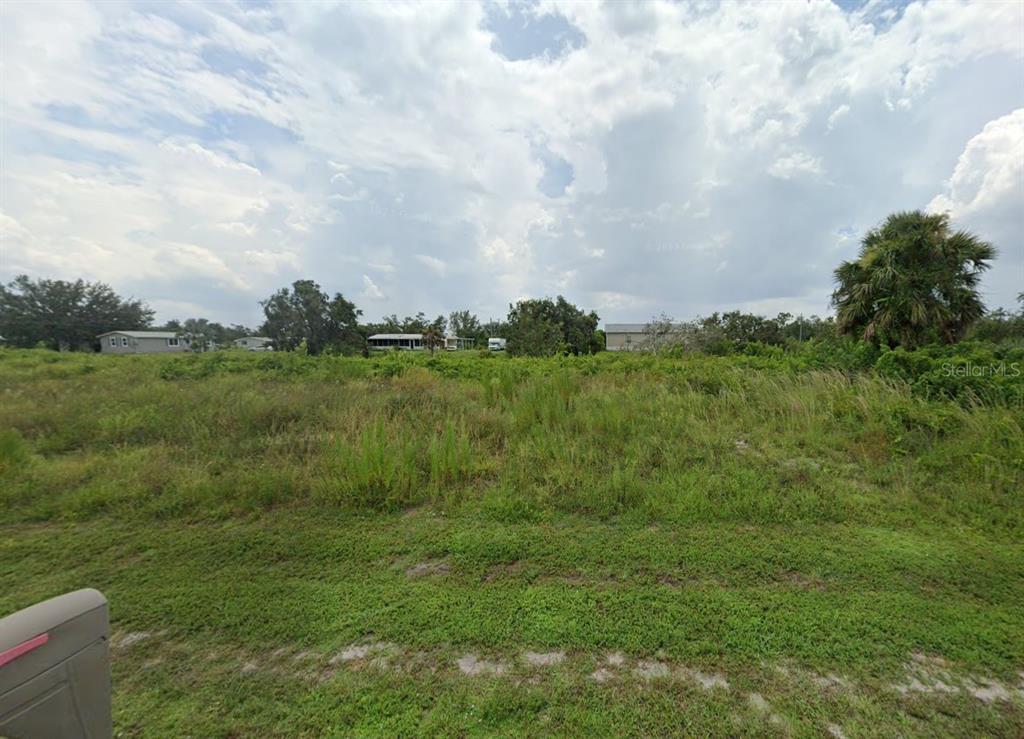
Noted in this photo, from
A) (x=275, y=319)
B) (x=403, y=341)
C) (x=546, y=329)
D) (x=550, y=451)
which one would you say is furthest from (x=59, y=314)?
(x=550, y=451)

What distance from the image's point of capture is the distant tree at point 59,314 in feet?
132

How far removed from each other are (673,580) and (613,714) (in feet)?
3.92

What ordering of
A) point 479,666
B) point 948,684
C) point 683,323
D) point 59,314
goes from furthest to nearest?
point 59,314, point 683,323, point 479,666, point 948,684

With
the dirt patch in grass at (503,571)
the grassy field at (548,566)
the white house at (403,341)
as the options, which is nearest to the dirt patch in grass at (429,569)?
the grassy field at (548,566)

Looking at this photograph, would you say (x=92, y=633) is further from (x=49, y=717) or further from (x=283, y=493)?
(x=283, y=493)

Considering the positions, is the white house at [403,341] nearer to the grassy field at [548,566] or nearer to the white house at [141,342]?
the white house at [141,342]

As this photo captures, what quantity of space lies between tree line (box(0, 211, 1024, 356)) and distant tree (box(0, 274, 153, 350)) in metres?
0.10

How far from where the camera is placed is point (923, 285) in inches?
384

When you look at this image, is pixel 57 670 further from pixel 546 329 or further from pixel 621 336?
pixel 621 336

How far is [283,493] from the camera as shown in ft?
13.6

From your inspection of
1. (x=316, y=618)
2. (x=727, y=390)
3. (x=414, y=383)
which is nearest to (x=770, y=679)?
(x=316, y=618)

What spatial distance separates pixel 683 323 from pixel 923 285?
18029mm

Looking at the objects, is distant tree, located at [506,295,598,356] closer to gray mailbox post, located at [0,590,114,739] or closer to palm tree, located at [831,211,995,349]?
Result: palm tree, located at [831,211,995,349]

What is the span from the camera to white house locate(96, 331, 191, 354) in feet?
157
